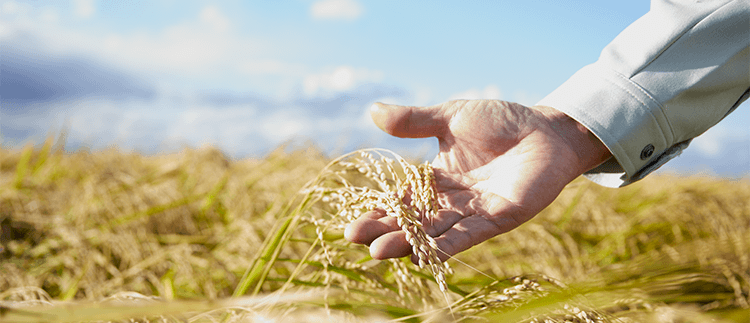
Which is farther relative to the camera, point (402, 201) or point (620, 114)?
point (620, 114)

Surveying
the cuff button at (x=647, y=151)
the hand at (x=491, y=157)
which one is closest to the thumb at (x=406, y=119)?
the hand at (x=491, y=157)

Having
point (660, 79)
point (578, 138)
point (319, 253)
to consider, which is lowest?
point (319, 253)

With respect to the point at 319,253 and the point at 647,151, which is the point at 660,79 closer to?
the point at 647,151

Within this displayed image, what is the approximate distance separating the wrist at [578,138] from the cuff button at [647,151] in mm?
138

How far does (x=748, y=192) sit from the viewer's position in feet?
19.7

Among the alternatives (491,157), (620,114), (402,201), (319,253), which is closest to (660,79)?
(620,114)

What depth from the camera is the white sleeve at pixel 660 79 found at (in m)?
1.74

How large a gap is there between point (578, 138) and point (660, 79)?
40 centimetres

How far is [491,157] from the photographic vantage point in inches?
65.7

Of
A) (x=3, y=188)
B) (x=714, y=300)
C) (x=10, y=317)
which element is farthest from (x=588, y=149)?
(x=3, y=188)

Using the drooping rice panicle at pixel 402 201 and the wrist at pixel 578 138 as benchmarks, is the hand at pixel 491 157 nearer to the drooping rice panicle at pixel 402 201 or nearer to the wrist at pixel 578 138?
the wrist at pixel 578 138

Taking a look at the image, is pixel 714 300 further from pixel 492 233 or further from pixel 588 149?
pixel 492 233

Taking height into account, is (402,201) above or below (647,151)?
above

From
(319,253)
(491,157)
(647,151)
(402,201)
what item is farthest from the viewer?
(647,151)
